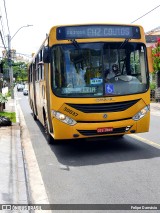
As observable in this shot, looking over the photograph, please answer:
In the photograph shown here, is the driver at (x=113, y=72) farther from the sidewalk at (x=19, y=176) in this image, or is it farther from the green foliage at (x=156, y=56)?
the green foliage at (x=156, y=56)

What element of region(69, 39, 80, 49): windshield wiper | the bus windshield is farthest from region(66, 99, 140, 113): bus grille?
region(69, 39, 80, 49): windshield wiper

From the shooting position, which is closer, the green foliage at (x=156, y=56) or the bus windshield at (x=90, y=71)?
Result: the bus windshield at (x=90, y=71)

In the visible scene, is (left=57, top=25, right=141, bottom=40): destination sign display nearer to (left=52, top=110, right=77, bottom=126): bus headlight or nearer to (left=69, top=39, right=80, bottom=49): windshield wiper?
(left=69, top=39, right=80, bottom=49): windshield wiper

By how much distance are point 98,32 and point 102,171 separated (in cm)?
339

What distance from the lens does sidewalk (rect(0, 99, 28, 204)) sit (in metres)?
5.56

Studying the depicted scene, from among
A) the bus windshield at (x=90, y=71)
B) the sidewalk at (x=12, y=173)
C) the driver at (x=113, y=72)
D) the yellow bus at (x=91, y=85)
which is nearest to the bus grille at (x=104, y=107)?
the yellow bus at (x=91, y=85)

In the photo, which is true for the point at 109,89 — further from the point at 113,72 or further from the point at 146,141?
the point at 146,141

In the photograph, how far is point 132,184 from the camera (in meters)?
6.09

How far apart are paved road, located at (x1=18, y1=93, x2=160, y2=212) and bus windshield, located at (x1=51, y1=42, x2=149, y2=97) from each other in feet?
5.12

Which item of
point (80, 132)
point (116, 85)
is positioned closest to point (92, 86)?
point (116, 85)

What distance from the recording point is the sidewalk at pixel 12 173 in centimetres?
556

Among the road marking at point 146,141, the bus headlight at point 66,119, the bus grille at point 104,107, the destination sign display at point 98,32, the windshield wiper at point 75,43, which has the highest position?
the destination sign display at point 98,32

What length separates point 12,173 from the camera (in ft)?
22.9

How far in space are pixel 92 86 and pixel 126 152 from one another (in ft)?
6.33
